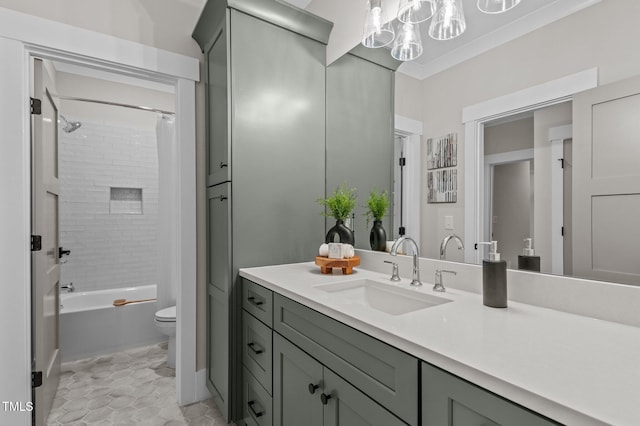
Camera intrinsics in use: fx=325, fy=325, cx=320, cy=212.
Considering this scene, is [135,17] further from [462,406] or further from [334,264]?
[462,406]

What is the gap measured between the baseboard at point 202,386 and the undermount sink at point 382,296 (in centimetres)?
129

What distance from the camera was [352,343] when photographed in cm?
94

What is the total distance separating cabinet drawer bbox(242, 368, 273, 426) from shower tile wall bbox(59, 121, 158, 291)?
2.59 m

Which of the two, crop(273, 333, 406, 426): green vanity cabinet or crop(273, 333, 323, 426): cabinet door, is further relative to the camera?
crop(273, 333, 323, 426): cabinet door

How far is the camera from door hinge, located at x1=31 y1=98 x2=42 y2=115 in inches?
67.6

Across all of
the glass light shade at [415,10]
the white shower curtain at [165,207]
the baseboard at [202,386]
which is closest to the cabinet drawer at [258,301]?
the baseboard at [202,386]

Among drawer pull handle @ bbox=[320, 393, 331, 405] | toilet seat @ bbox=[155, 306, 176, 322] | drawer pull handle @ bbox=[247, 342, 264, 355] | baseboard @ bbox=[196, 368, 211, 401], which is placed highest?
drawer pull handle @ bbox=[320, 393, 331, 405]

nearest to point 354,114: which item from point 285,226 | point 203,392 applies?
point 285,226

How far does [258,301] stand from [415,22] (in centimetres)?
150

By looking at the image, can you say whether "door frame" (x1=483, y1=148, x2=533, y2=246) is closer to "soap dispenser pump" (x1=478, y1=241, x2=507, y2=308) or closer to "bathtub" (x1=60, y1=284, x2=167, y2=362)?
"soap dispenser pump" (x1=478, y1=241, x2=507, y2=308)

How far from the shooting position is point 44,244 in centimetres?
182

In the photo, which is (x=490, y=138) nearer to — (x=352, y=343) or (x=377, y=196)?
(x=377, y=196)

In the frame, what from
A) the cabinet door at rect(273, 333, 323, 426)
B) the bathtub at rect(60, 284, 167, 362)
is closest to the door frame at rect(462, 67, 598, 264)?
the cabinet door at rect(273, 333, 323, 426)

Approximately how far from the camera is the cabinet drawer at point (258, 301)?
1.43 m
